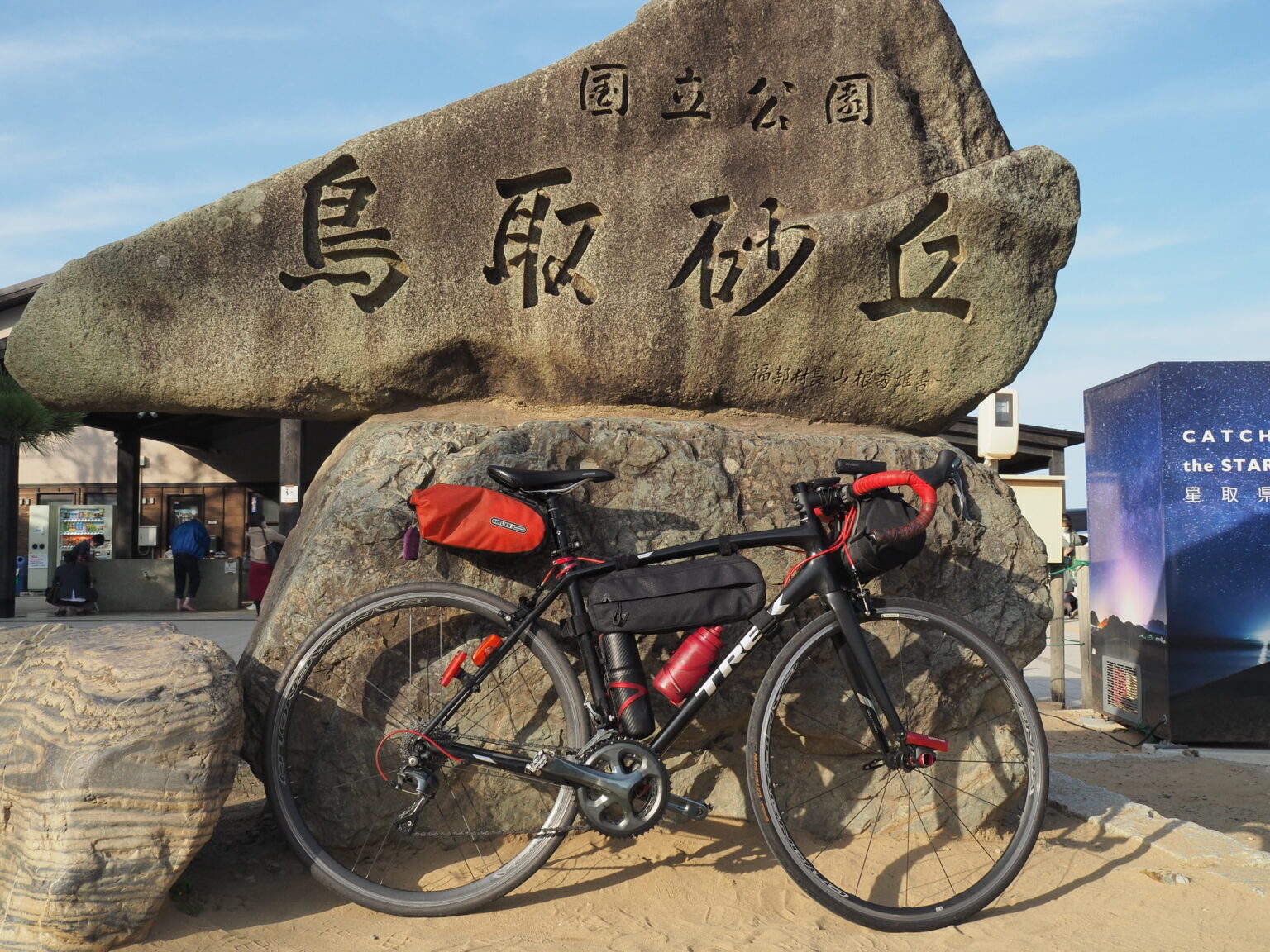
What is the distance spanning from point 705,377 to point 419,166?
1267mm

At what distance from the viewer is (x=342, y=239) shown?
3602 mm

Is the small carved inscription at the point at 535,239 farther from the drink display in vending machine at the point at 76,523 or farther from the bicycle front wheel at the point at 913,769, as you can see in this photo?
the drink display in vending machine at the point at 76,523

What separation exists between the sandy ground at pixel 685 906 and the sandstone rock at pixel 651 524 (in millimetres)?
340

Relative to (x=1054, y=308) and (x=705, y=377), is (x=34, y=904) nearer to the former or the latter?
(x=705, y=377)

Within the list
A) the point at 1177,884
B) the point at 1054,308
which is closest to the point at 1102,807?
the point at 1177,884

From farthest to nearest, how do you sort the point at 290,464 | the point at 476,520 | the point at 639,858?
the point at 290,464 → the point at 639,858 → the point at 476,520

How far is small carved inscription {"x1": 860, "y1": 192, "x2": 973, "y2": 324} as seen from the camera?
3723 millimetres

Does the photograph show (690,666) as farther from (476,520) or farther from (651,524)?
(476,520)

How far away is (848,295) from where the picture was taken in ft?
12.2

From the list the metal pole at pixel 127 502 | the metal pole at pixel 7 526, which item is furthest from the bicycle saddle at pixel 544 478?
the metal pole at pixel 127 502

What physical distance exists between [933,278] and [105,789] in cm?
305

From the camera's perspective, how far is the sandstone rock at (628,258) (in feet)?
11.7

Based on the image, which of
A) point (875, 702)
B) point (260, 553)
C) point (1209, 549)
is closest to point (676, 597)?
point (875, 702)

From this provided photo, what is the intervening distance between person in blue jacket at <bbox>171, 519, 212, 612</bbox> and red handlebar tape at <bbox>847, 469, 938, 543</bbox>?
11.9 meters
